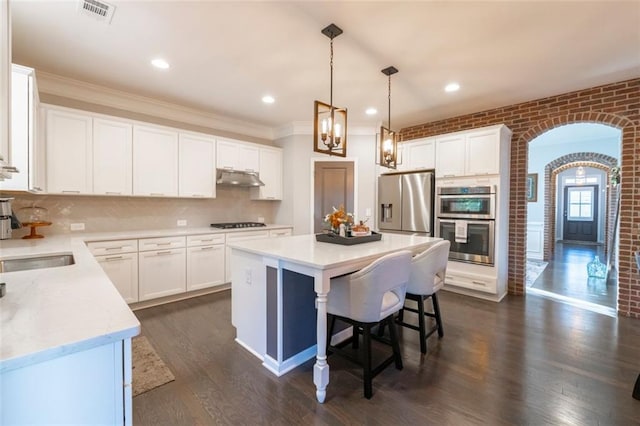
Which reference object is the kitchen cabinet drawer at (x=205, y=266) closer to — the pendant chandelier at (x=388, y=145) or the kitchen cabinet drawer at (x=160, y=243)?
Answer: the kitchen cabinet drawer at (x=160, y=243)

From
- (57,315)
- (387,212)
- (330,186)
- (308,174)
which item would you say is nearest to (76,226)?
(57,315)

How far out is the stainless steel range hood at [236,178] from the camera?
432cm

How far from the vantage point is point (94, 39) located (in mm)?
2502

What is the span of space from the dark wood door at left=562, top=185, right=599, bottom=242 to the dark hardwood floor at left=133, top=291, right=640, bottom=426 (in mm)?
8073

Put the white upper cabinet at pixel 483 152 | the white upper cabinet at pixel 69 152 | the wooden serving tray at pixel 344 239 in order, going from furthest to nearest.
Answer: the white upper cabinet at pixel 483 152, the white upper cabinet at pixel 69 152, the wooden serving tray at pixel 344 239

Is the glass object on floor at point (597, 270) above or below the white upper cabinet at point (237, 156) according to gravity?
below

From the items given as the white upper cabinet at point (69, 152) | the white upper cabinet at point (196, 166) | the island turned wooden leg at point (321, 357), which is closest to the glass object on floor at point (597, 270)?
the island turned wooden leg at point (321, 357)

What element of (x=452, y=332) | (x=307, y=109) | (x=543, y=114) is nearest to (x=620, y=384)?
(x=452, y=332)

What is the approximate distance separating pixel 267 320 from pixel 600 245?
11003 mm

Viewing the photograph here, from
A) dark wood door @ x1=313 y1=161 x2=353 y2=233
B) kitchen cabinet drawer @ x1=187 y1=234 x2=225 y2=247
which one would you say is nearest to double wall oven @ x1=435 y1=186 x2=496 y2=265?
dark wood door @ x1=313 y1=161 x2=353 y2=233

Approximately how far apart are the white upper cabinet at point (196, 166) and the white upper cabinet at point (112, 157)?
2.07ft

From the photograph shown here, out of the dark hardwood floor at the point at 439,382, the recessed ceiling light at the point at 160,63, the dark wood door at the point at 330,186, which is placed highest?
the recessed ceiling light at the point at 160,63

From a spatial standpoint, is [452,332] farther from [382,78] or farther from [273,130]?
[273,130]

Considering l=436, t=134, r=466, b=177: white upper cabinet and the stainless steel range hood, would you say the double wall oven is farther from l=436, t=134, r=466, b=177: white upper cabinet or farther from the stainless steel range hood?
the stainless steel range hood
